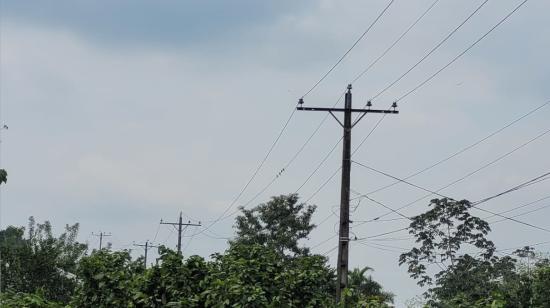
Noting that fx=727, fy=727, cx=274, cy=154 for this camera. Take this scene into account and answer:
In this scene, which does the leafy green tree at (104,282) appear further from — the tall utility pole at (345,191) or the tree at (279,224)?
the tree at (279,224)

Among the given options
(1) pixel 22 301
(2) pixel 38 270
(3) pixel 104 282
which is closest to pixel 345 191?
(3) pixel 104 282

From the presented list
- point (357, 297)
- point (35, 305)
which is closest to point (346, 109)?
point (357, 297)

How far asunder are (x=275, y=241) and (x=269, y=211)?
6.10 ft

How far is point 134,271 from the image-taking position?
1773cm

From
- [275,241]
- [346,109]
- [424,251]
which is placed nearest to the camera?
[346,109]

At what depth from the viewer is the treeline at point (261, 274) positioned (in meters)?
14.1

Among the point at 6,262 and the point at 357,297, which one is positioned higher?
the point at 6,262

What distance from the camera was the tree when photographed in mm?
41406

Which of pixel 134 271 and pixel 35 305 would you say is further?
pixel 134 271

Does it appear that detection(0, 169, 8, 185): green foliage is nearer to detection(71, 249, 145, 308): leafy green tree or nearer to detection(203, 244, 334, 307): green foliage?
detection(71, 249, 145, 308): leafy green tree

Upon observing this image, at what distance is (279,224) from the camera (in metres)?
42.0

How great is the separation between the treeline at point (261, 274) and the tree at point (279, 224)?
6 cm

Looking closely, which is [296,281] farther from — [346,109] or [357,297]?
[346,109]

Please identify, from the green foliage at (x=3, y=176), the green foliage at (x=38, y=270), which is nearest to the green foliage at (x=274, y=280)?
the green foliage at (x=3, y=176)
